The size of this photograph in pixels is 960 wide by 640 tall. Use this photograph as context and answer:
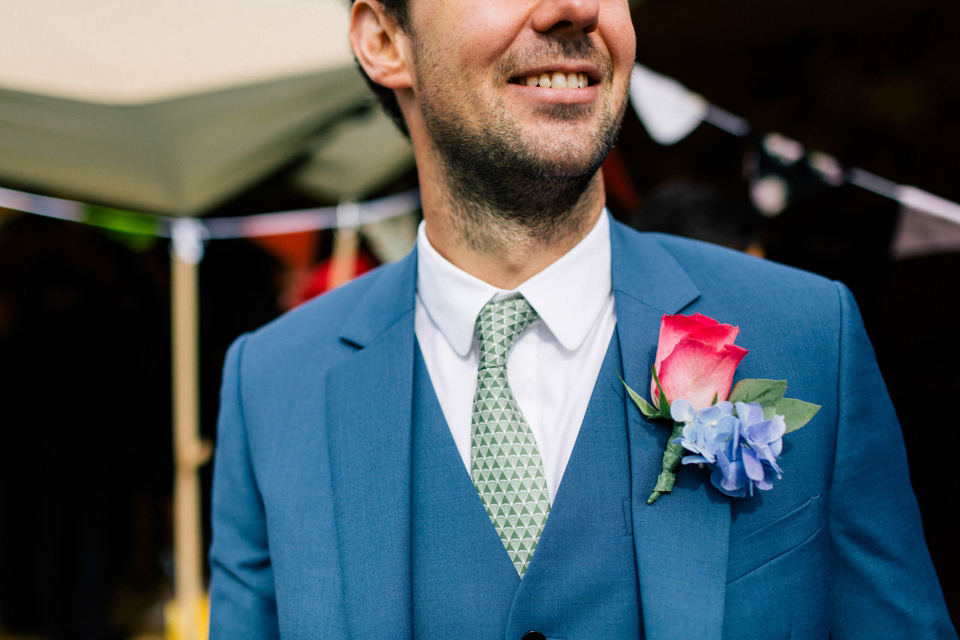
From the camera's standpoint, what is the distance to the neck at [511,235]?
1122 mm

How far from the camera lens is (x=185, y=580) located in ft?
9.00

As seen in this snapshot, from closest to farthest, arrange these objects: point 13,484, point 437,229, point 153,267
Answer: point 437,229, point 13,484, point 153,267

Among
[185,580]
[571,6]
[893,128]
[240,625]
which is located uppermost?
[893,128]

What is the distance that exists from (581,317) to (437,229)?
11.9 inches

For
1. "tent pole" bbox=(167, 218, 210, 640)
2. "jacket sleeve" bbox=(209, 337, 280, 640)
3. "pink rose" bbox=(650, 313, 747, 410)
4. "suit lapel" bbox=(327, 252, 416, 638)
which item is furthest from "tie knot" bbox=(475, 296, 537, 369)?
"tent pole" bbox=(167, 218, 210, 640)

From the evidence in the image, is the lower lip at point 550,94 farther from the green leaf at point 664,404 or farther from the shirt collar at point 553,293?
the green leaf at point 664,404

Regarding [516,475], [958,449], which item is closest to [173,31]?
[516,475]

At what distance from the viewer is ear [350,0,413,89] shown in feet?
3.95

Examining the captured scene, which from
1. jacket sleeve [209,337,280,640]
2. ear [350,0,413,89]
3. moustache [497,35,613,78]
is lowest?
jacket sleeve [209,337,280,640]

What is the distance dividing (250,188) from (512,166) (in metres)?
2.26

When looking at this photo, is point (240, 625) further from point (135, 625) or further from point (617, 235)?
point (135, 625)

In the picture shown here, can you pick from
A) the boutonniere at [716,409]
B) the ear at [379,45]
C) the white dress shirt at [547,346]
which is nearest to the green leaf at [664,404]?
the boutonniere at [716,409]

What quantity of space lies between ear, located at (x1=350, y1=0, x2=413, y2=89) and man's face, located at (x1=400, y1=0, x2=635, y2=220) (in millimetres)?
129

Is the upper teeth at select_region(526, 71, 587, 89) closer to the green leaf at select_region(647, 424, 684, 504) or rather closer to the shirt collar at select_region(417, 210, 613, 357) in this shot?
the shirt collar at select_region(417, 210, 613, 357)
